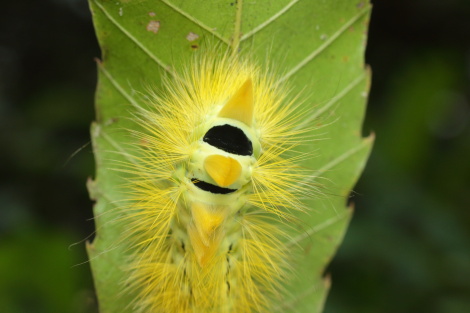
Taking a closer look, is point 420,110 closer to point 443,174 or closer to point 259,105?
point 443,174

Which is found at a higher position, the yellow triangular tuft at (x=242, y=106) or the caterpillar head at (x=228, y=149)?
the yellow triangular tuft at (x=242, y=106)

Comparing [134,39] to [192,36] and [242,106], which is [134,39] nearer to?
[192,36]

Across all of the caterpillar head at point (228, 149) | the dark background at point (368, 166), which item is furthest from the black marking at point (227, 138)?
the dark background at point (368, 166)

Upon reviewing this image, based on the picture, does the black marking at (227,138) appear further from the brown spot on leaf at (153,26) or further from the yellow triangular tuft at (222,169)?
the brown spot on leaf at (153,26)

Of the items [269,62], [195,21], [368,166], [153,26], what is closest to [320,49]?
[269,62]

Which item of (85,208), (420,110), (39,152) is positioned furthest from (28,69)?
(420,110)

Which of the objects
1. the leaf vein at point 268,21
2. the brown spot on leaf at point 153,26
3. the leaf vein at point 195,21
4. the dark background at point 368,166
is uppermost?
the leaf vein at point 268,21

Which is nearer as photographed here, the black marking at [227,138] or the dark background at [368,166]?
the black marking at [227,138]
